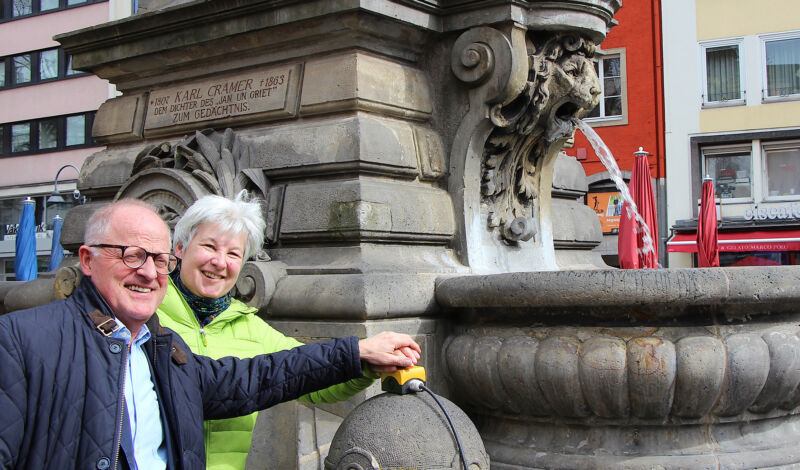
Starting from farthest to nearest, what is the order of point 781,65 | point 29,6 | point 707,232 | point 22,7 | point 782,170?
1. point 22,7
2. point 29,6
3. point 781,65
4. point 782,170
5. point 707,232

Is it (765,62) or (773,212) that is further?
(765,62)

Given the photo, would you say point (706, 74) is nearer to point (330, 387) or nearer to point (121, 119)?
point (121, 119)

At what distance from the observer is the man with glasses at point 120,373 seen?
2107 mm

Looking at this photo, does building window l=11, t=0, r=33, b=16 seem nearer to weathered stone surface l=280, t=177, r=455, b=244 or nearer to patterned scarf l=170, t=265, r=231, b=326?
weathered stone surface l=280, t=177, r=455, b=244

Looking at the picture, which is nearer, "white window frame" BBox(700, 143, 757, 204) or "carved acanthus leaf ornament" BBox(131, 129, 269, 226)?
"carved acanthus leaf ornament" BBox(131, 129, 269, 226)

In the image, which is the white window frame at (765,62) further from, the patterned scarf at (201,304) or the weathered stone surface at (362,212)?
the patterned scarf at (201,304)

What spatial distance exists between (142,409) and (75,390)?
246 mm

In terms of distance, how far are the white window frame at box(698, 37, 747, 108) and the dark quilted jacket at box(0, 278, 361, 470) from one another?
21.9 m

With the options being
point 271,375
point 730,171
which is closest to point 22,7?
point 730,171

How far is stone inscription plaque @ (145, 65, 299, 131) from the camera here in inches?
197

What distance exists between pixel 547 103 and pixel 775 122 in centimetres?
1871

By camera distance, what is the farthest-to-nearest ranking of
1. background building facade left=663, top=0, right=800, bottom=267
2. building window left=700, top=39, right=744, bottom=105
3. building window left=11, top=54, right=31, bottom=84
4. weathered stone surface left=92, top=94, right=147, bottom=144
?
building window left=11, top=54, right=31, bottom=84
building window left=700, top=39, right=744, bottom=105
background building facade left=663, top=0, right=800, bottom=267
weathered stone surface left=92, top=94, right=147, bottom=144

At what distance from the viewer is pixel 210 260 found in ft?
10.4

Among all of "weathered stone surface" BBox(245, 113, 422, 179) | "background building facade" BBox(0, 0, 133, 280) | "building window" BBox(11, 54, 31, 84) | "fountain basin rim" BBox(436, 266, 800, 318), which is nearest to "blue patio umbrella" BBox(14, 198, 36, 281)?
"weathered stone surface" BBox(245, 113, 422, 179)
